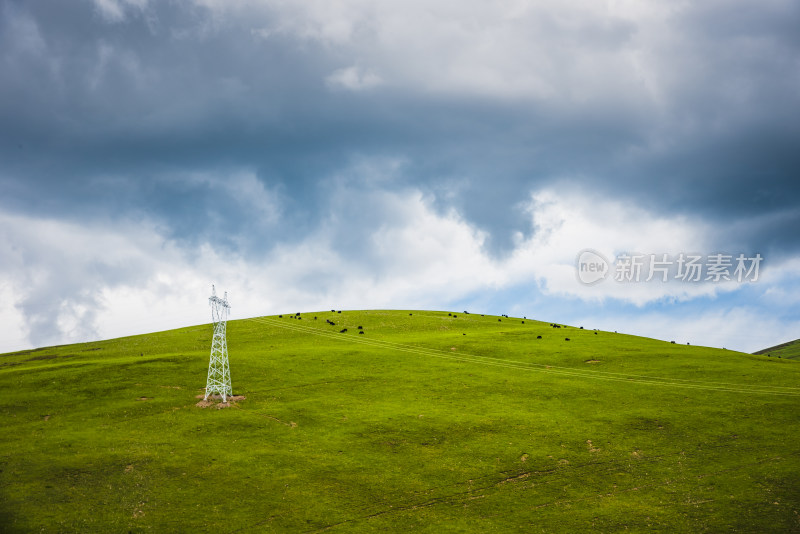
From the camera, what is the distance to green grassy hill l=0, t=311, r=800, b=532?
129 feet

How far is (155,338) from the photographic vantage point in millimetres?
99062

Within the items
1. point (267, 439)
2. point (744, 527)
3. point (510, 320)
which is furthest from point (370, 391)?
point (510, 320)

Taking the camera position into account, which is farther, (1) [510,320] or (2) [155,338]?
(1) [510,320]

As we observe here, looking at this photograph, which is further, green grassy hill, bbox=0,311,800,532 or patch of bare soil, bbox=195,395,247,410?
patch of bare soil, bbox=195,395,247,410

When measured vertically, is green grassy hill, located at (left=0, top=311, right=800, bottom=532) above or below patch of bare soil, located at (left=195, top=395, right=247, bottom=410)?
below

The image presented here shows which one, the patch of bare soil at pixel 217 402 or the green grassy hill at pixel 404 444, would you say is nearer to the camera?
the green grassy hill at pixel 404 444

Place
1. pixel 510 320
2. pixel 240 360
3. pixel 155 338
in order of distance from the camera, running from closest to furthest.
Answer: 1. pixel 240 360
2. pixel 155 338
3. pixel 510 320

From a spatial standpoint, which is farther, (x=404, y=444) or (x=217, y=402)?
(x=217, y=402)

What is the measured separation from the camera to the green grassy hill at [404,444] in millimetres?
39188

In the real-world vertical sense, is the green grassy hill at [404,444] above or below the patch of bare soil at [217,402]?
below

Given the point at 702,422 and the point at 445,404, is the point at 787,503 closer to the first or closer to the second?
the point at 702,422

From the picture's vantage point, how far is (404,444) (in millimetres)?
50312

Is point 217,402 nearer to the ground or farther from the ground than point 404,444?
farther from the ground

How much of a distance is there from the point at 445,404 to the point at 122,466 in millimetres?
36629
